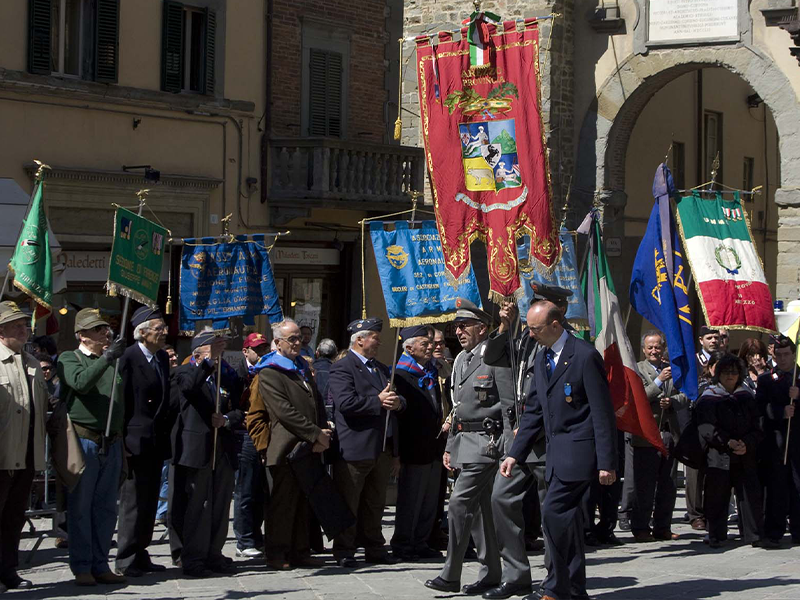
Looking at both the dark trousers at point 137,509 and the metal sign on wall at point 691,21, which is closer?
the dark trousers at point 137,509

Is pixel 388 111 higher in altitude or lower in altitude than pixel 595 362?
higher

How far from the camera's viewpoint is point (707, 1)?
20.1 metres

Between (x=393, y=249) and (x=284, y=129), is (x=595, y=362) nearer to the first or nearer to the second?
(x=393, y=249)

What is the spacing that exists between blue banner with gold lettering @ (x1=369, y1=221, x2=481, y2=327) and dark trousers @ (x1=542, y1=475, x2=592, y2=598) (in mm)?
3369

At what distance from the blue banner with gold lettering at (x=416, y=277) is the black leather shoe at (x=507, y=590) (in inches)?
122

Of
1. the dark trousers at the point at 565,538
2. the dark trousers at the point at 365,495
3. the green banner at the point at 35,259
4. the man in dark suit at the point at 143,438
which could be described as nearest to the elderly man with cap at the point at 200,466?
the man in dark suit at the point at 143,438

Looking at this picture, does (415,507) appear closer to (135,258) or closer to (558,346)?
(558,346)

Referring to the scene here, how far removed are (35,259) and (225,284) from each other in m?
2.42

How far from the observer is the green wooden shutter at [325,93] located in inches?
980

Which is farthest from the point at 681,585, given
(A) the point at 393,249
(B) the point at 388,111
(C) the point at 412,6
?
(B) the point at 388,111

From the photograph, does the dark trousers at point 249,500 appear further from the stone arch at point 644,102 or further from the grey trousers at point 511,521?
the stone arch at point 644,102

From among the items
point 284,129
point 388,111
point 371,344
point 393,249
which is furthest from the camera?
point 388,111

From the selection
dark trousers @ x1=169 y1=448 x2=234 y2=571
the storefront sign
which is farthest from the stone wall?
dark trousers @ x1=169 y1=448 x2=234 y2=571

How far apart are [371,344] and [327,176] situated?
12349 millimetres
